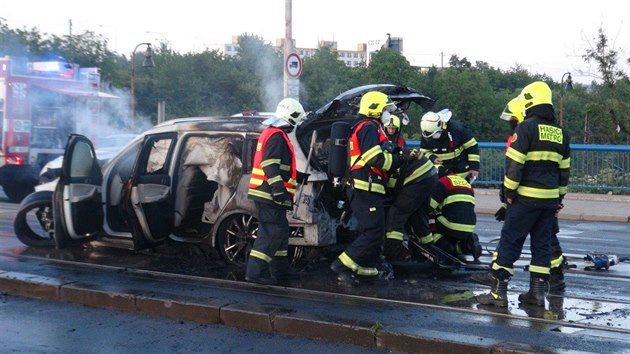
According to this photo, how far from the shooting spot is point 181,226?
9531mm

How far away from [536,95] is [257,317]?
9.60 feet

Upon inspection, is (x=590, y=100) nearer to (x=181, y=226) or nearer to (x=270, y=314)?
(x=181, y=226)

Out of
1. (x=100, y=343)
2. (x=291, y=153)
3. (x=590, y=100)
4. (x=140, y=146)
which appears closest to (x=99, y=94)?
(x=140, y=146)

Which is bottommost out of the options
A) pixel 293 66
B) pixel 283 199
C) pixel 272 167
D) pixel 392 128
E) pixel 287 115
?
pixel 283 199

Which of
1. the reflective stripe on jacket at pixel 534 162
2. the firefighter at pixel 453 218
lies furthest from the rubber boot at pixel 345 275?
the reflective stripe on jacket at pixel 534 162

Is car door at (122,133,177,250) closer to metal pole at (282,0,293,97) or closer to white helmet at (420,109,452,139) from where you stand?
white helmet at (420,109,452,139)

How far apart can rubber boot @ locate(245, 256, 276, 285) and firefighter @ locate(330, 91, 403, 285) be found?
711 mm

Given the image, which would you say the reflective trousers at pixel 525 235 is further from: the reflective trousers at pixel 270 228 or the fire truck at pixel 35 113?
the fire truck at pixel 35 113

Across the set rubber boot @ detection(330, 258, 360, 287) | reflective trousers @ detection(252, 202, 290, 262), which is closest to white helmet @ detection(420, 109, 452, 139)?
rubber boot @ detection(330, 258, 360, 287)

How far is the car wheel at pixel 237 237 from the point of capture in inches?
349

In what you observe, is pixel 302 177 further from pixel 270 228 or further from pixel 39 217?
pixel 39 217

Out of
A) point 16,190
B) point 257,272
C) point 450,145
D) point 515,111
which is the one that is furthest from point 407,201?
point 16,190

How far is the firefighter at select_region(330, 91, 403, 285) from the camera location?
789 centimetres

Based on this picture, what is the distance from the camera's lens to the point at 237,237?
901 cm
